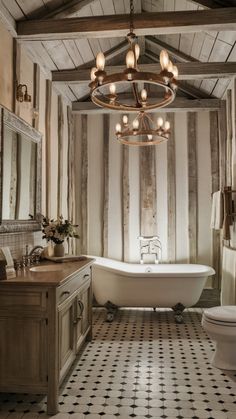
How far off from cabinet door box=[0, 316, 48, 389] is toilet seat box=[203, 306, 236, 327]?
140 cm

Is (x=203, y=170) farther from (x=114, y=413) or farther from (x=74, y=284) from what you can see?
(x=114, y=413)

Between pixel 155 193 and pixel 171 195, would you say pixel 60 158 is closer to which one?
pixel 155 193

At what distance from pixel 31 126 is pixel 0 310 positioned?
5.98 feet

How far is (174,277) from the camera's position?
4.17 meters

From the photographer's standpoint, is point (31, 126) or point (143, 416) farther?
point (31, 126)

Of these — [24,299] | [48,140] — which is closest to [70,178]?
[48,140]

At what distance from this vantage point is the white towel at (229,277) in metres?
3.99

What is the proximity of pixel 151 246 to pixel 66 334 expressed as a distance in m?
2.71

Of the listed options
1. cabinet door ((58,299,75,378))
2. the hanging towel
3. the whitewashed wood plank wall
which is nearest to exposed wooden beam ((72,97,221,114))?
the whitewashed wood plank wall

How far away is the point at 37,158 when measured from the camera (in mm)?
3619

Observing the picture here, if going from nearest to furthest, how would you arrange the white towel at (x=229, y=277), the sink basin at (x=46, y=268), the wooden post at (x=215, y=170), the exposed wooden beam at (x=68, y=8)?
the sink basin at (x=46, y=268), the exposed wooden beam at (x=68, y=8), the white towel at (x=229, y=277), the wooden post at (x=215, y=170)

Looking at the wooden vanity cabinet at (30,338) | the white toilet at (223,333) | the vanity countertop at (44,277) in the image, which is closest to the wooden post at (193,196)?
the white toilet at (223,333)

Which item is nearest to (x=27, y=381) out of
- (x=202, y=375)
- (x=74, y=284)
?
(x=74, y=284)

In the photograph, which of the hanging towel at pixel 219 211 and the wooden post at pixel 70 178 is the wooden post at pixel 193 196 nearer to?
the hanging towel at pixel 219 211
